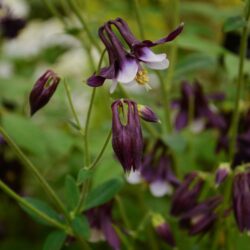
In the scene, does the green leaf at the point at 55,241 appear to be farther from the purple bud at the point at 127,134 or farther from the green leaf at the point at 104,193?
the purple bud at the point at 127,134

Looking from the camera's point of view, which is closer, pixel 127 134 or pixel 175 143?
pixel 127 134

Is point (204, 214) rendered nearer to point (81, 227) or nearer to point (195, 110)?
point (81, 227)

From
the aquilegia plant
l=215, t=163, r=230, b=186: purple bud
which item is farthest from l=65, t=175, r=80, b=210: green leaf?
l=215, t=163, r=230, b=186: purple bud

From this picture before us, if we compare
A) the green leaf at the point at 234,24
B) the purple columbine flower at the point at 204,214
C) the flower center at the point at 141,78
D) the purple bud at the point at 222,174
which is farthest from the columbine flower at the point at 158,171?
the flower center at the point at 141,78

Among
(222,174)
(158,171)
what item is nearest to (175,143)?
(158,171)

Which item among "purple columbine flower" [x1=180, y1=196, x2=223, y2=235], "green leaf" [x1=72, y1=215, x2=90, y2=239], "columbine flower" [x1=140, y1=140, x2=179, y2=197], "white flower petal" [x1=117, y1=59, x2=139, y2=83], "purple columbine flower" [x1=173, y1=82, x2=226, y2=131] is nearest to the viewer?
"white flower petal" [x1=117, y1=59, x2=139, y2=83]

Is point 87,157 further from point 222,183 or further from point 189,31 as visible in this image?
point 189,31

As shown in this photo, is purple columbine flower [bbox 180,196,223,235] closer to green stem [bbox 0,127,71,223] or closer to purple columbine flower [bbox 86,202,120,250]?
purple columbine flower [bbox 86,202,120,250]

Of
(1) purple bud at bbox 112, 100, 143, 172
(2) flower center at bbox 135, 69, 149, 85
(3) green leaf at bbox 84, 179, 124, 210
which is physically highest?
(2) flower center at bbox 135, 69, 149, 85
